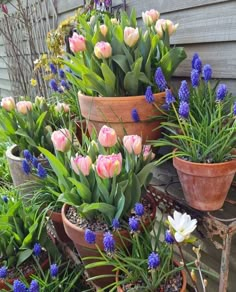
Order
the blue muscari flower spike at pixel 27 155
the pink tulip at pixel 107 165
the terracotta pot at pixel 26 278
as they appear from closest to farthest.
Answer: the pink tulip at pixel 107 165, the terracotta pot at pixel 26 278, the blue muscari flower spike at pixel 27 155

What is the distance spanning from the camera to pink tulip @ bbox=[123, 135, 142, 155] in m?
0.89

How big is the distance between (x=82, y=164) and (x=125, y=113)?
25cm

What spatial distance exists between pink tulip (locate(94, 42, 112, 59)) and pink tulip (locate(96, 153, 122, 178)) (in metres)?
0.35

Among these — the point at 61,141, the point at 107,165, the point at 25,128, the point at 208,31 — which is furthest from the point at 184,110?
the point at 25,128

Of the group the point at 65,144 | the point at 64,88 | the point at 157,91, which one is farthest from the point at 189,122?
the point at 64,88

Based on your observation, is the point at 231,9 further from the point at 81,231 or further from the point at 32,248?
the point at 32,248

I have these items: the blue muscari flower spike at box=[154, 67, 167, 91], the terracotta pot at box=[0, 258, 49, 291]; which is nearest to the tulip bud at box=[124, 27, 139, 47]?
the blue muscari flower spike at box=[154, 67, 167, 91]

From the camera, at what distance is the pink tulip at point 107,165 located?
31.6 inches

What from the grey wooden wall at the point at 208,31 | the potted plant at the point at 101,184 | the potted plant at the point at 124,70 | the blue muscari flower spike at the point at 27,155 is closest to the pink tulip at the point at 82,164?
the potted plant at the point at 101,184

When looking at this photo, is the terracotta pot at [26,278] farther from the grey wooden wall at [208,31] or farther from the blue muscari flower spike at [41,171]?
the grey wooden wall at [208,31]

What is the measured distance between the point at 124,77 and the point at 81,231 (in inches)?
19.7

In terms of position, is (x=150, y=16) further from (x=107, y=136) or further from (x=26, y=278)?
(x=26, y=278)

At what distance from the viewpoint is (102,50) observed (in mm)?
977

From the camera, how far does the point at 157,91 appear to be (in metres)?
1.08
